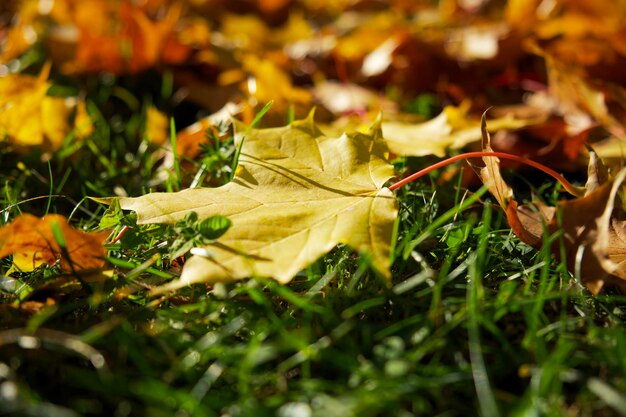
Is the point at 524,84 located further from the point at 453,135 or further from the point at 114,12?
the point at 114,12

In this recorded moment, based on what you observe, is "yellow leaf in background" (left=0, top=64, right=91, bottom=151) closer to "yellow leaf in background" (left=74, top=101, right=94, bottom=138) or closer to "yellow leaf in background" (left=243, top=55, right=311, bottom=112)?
"yellow leaf in background" (left=74, top=101, right=94, bottom=138)

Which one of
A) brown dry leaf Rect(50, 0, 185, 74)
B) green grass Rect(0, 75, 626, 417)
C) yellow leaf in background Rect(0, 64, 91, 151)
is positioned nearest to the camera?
green grass Rect(0, 75, 626, 417)

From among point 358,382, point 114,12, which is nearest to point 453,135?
point 358,382

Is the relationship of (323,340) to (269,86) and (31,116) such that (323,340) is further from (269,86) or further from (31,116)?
(269,86)

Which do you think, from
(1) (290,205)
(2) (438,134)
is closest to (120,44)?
(2) (438,134)

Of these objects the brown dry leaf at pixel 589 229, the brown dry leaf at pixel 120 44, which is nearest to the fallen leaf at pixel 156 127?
the brown dry leaf at pixel 120 44

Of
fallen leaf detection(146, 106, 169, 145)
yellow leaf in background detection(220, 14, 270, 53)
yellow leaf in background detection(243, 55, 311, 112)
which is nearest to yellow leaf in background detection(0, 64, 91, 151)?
fallen leaf detection(146, 106, 169, 145)

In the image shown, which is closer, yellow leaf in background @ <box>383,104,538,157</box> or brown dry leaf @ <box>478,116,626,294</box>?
brown dry leaf @ <box>478,116,626,294</box>
